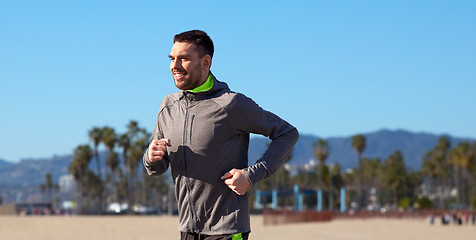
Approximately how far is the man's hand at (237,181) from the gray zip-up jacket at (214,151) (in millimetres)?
89

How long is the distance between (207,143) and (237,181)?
0.24 meters

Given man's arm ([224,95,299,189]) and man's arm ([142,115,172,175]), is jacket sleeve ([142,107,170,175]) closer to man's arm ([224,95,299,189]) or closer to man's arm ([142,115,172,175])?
man's arm ([142,115,172,175])

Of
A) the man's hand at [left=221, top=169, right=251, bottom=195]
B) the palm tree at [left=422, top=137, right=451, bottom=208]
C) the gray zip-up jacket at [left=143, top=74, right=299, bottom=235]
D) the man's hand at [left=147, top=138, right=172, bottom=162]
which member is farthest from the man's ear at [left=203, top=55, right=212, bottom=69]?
the palm tree at [left=422, top=137, right=451, bottom=208]

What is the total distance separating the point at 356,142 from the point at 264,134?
122 metres

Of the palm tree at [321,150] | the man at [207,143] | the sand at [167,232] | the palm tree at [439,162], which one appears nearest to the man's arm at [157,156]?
the man at [207,143]

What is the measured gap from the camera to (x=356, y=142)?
124 metres

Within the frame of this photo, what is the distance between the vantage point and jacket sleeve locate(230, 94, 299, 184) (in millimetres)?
3502

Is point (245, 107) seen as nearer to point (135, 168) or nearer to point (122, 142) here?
point (122, 142)

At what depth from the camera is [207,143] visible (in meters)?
3.46

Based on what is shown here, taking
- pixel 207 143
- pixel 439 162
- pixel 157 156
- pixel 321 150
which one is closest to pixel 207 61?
pixel 207 143

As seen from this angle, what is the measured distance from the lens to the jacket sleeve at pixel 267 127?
350 cm

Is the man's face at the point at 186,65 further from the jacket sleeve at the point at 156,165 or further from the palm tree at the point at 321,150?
the palm tree at the point at 321,150

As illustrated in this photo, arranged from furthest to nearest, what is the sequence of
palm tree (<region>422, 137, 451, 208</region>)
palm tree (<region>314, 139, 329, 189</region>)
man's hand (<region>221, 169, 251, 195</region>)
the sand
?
1. palm tree (<region>422, 137, 451, 208</region>)
2. palm tree (<region>314, 139, 329, 189</region>)
3. the sand
4. man's hand (<region>221, 169, 251, 195</region>)

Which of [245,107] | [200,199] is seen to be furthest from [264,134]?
[200,199]
